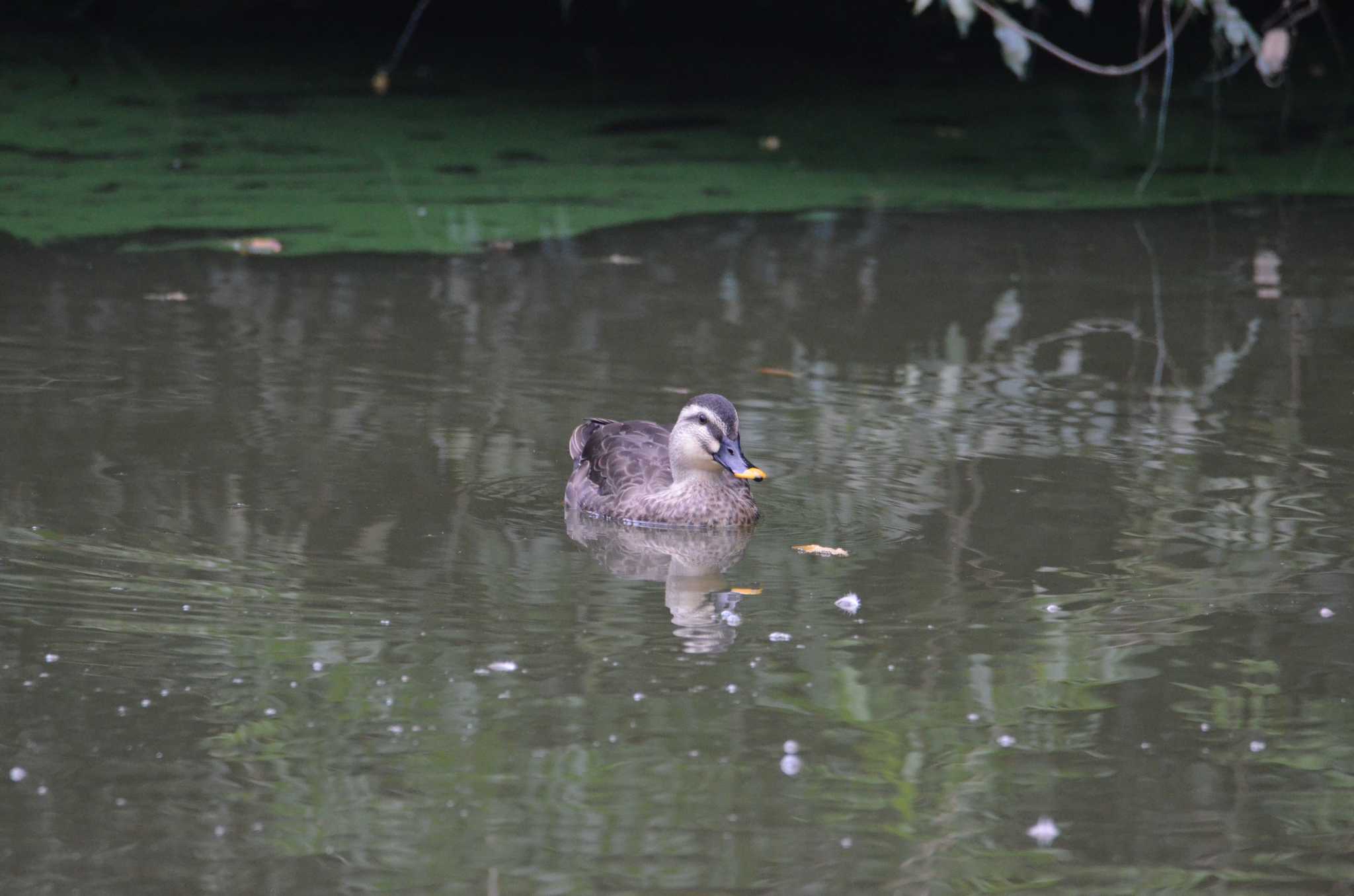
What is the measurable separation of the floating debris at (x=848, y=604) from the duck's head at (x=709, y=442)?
0.88 meters

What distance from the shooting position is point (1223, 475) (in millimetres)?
8133

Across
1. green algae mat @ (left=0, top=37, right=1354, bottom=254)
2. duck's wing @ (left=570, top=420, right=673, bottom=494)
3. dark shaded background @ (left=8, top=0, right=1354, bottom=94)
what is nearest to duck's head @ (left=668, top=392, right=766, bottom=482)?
duck's wing @ (left=570, top=420, right=673, bottom=494)

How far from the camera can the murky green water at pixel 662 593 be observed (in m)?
4.89

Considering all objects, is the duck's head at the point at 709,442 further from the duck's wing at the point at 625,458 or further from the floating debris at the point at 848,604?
the floating debris at the point at 848,604

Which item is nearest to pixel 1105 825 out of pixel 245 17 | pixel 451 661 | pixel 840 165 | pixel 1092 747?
pixel 1092 747

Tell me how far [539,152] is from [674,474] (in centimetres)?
826

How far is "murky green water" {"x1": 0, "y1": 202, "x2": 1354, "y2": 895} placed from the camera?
4.89m

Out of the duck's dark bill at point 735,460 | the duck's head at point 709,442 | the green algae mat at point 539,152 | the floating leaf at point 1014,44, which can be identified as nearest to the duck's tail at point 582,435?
the duck's head at point 709,442

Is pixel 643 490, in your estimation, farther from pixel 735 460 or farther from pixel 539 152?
pixel 539 152

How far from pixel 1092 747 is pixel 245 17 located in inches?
732

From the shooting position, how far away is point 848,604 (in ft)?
21.4

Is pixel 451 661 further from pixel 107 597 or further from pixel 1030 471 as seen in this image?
pixel 1030 471

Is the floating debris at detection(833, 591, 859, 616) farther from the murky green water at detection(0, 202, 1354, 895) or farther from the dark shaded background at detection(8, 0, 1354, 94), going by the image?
the dark shaded background at detection(8, 0, 1354, 94)

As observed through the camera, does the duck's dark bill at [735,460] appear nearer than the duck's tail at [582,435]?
Yes
